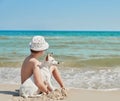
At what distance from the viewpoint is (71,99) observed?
4918mm

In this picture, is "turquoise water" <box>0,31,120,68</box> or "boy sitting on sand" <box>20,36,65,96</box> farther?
"turquoise water" <box>0,31,120,68</box>

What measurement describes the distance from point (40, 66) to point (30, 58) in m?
0.18

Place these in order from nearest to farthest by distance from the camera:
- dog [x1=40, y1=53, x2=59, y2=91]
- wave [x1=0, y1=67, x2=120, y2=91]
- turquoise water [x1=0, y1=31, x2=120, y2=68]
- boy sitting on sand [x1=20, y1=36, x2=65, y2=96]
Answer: boy sitting on sand [x1=20, y1=36, x2=65, y2=96], dog [x1=40, y1=53, x2=59, y2=91], wave [x1=0, y1=67, x2=120, y2=91], turquoise water [x1=0, y1=31, x2=120, y2=68]

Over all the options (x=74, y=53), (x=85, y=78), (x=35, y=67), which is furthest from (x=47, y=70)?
(x=74, y=53)

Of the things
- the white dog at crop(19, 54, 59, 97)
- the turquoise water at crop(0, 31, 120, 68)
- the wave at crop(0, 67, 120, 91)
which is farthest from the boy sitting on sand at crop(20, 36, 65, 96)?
the turquoise water at crop(0, 31, 120, 68)

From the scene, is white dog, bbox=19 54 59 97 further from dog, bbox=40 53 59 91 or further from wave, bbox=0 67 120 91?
wave, bbox=0 67 120 91

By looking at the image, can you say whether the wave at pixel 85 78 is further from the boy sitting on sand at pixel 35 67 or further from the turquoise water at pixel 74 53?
the boy sitting on sand at pixel 35 67

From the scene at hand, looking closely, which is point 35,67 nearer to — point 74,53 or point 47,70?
point 47,70

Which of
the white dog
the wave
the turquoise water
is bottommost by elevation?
the turquoise water

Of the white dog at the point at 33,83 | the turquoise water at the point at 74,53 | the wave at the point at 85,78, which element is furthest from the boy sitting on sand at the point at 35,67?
the turquoise water at the point at 74,53

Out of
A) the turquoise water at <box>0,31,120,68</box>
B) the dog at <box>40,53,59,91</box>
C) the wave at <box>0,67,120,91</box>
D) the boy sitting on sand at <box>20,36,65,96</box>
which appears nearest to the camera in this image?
Answer: the boy sitting on sand at <box>20,36,65,96</box>

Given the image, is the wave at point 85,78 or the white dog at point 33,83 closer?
the white dog at point 33,83

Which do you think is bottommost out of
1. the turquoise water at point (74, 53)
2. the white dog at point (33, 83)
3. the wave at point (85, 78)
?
the turquoise water at point (74, 53)

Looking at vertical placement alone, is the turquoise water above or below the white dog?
below
